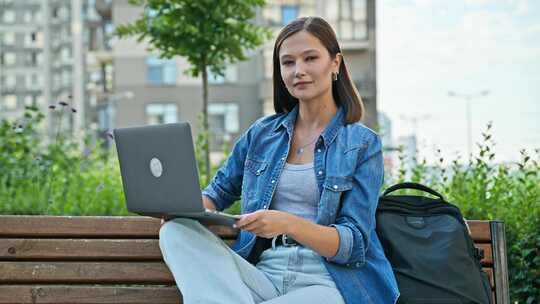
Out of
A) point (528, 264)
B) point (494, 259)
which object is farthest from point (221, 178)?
point (528, 264)

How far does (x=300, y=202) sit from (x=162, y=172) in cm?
58

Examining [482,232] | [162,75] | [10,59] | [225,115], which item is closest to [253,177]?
[482,232]

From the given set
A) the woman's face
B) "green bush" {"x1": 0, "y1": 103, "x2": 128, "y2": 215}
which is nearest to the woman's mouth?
the woman's face

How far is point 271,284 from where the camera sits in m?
2.59

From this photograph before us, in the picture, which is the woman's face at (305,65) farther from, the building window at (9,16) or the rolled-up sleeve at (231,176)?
the building window at (9,16)

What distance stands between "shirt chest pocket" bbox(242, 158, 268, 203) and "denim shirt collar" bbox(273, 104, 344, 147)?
144mm

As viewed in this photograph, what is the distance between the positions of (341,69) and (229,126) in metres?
25.3

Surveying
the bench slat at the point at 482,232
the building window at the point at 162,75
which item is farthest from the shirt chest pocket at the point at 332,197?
the building window at the point at 162,75

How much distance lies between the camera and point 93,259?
9.85ft

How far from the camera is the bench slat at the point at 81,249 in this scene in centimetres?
298

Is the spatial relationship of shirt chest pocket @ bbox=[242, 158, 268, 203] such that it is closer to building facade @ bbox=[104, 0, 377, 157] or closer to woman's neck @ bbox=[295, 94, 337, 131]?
woman's neck @ bbox=[295, 94, 337, 131]

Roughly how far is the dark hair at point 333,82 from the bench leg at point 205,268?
65cm

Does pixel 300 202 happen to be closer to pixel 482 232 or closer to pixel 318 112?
pixel 318 112

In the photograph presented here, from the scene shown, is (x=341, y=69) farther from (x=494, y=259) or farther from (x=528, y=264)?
(x=528, y=264)
